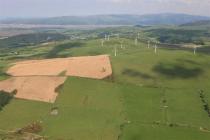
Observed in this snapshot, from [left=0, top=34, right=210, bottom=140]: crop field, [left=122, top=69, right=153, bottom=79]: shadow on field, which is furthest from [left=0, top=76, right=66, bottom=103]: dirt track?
[left=122, top=69, right=153, bottom=79]: shadow on field

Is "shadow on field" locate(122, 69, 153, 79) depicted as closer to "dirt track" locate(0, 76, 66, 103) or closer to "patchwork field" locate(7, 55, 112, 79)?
"patchwork field" locate(7, 55, 112, 79)

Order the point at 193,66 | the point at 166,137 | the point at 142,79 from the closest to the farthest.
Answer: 1. the point at 166,137
2. the point at 142,79
3. the point at 193,66

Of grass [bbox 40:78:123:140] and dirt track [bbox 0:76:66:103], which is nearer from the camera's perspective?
grass [bbox 40:78:123:140]

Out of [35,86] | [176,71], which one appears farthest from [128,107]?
[176,71]

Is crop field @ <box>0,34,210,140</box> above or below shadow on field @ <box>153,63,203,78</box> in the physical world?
below

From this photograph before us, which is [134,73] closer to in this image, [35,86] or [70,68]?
[70,68]

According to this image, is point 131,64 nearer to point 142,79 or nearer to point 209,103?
point 142,79

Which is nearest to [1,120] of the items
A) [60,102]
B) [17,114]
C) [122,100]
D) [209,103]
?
[17,114]

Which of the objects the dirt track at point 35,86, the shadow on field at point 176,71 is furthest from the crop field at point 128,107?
the dirt track at point 35,86
